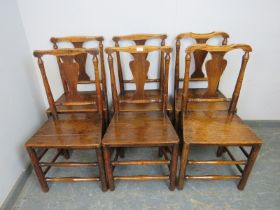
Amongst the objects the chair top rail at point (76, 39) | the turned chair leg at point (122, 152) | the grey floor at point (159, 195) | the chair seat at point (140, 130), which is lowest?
the grey floor at point (159, 195)

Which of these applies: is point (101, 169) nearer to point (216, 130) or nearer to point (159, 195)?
point (159, 195)

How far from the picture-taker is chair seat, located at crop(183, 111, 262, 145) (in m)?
1.29

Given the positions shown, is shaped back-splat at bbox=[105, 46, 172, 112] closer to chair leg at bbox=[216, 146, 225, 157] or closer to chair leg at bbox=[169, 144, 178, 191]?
chair leg at bbox=[169, 144, 178, 191]

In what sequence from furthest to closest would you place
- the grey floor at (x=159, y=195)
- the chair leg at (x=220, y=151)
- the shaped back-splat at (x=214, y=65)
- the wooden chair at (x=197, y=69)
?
the chair leg at (x=220, y=151), the wooden chair at (x=197, y=69), the grey floor at (x=159, y=195), the shaped back-splat at (x=214, y=65)

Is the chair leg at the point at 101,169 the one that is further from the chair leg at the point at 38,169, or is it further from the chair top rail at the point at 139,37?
the chair top rail at the point at 139,37

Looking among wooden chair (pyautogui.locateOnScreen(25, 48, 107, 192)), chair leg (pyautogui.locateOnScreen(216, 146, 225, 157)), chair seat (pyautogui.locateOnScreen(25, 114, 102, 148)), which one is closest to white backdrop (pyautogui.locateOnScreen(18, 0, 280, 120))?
wooden chair (pyautogui.locateOnScreen(25, 48, 107, 192))

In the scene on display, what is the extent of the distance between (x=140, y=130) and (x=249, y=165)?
0.80m

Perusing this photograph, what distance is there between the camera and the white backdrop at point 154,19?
5.35 ft

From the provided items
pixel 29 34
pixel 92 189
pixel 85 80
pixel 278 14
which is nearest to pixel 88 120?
pixel 85 80

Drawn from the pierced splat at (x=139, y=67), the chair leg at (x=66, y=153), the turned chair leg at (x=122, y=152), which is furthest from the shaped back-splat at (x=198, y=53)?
the chair leg at (x=66, y=153)

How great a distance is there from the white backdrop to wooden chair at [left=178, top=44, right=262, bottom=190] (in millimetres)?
530

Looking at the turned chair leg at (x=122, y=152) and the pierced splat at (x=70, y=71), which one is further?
the turned chair leg at (x=122, y=152)

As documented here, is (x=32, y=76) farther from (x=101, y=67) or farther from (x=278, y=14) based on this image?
(x=278, y=14)

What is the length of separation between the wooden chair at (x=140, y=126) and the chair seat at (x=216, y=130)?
5.5 inches
